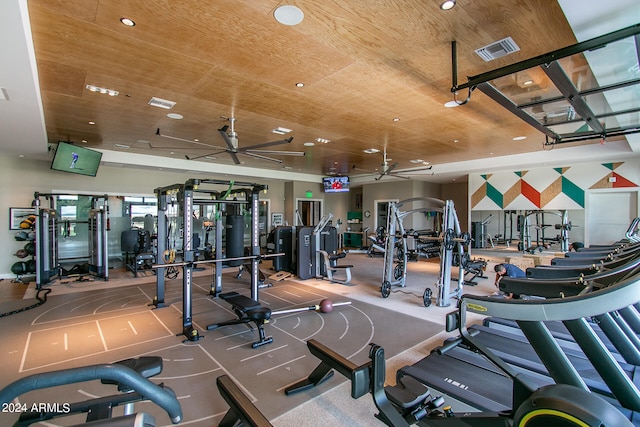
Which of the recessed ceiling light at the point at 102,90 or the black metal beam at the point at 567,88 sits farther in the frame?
the recessed ceiling light at the point at 102,90

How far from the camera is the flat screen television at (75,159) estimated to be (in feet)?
21.0

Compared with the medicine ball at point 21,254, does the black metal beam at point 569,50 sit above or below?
above

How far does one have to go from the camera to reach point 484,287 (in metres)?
6.44

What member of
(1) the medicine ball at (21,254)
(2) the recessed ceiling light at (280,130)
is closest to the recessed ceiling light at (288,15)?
(2) the recessed ceiling light at (280,130)

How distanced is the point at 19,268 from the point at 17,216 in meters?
1.40

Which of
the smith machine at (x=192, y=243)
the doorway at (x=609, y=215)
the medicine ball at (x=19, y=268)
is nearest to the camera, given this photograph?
the smith machine at (x=192, y=243)

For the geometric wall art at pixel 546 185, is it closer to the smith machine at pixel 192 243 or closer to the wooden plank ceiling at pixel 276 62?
the wooden plank ceiling at pixel 276 62

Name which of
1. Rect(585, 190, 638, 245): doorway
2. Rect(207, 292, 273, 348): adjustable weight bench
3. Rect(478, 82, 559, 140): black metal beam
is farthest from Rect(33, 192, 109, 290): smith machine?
Rect(585, 190, 638, 245): doorway

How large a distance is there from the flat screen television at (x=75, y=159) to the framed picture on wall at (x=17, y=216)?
2.00 m

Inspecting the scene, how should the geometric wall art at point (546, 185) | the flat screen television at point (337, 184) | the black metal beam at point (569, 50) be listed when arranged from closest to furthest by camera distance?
the black metal beam at point (569, 50) < the geometric wall art at point (546, 185) < the flat screen television at point (337, 184)

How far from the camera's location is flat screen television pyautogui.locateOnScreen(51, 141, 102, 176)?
252 inches

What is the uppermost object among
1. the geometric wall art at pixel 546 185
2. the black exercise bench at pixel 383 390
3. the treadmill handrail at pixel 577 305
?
the geometric wall art at pixel 546 185

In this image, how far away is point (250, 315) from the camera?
3600mm

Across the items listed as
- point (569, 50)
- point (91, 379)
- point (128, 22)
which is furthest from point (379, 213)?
point (91, 379)
